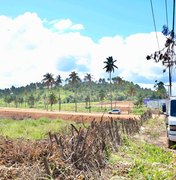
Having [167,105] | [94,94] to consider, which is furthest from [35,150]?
[94,94]

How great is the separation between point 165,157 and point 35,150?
6.24 m

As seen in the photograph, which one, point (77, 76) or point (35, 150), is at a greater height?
point (77, 76)

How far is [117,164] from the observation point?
32.6 ft

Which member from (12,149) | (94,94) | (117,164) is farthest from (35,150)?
(94,94)

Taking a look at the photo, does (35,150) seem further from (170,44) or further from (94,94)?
(94,94)

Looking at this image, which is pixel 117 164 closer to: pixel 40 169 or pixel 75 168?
pixel 75 168

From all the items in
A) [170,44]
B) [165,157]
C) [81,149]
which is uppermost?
[170,44]

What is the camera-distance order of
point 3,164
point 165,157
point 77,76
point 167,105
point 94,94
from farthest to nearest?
point 94,94 → point 77,76 → point 167,105 → point 165,157 → point 3,164

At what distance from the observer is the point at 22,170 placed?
7.32 metres

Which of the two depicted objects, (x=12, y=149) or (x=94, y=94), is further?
(x=94, y=94)

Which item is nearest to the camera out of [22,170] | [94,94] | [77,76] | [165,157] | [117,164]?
[22,170]

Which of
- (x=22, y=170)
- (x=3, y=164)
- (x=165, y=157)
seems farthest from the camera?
(x=165, y=157)

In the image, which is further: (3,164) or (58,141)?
(58,141)

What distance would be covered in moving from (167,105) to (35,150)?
1040 centimetres
